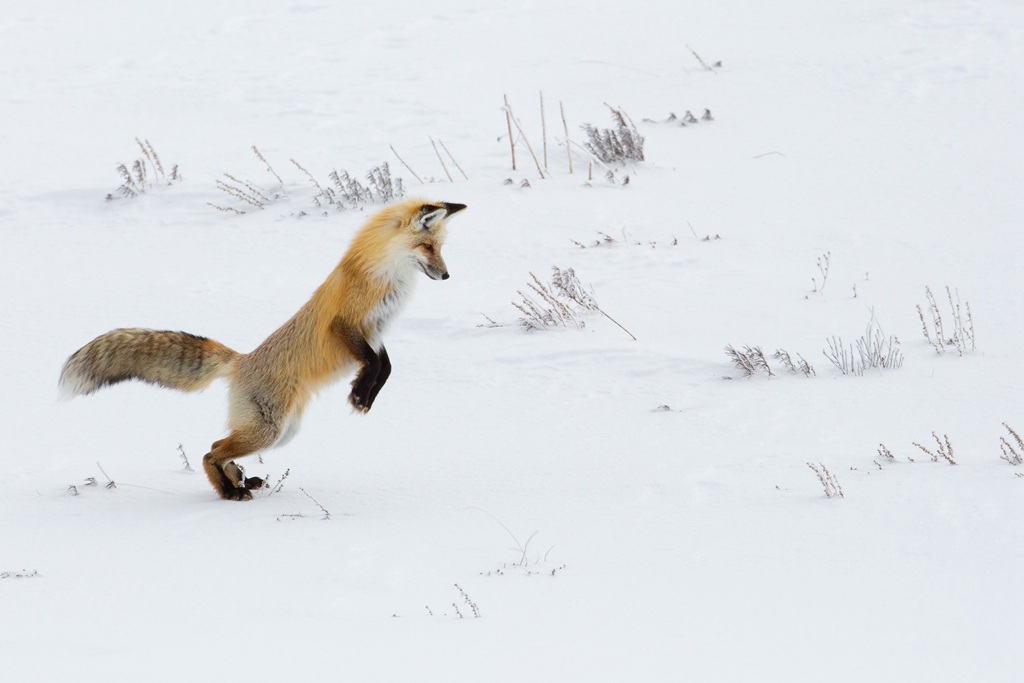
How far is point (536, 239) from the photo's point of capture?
31.7ft

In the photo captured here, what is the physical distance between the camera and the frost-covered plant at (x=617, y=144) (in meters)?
11.1

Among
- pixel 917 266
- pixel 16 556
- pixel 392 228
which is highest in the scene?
pixel 392 228

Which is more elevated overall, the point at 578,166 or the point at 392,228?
the point at 392,228

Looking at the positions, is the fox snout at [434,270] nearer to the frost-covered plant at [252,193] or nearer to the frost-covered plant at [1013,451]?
the frost-covered plant at [1013,451]

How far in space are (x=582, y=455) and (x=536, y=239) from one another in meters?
4.01

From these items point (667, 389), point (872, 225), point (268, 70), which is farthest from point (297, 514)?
point (268, 70)

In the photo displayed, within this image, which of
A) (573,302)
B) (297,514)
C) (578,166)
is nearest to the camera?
(297,514)

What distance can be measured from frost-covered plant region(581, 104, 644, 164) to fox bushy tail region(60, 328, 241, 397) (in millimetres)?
6090

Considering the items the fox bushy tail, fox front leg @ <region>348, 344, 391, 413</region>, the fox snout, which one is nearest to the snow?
fox front leg @ <region>348, 344, 391, 413</region>

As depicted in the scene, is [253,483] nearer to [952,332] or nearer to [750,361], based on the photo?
[750,361]

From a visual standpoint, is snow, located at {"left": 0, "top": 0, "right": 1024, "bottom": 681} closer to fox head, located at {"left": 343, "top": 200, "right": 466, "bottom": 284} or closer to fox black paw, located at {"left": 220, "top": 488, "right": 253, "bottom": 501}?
fox black paw, located at {"left": 220, "top": 488, "right": 253, "bottom": 501}

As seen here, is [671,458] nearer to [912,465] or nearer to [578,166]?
[912,465]

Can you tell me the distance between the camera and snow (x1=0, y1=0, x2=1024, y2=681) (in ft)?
12.8

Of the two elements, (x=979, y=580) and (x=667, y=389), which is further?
(x=667, y=389)
